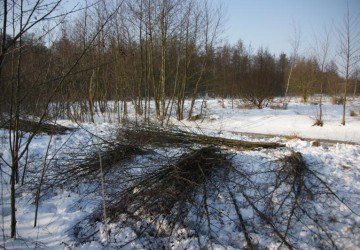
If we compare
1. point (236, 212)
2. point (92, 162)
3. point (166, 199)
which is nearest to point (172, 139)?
point (92, 162)

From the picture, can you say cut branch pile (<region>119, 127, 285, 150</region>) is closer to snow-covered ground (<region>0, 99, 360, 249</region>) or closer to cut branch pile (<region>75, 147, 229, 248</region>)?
snow-covered ground (<region>0, 99, 360, 249</region>)

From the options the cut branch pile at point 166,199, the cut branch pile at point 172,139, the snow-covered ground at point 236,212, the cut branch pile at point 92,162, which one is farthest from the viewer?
the cut branch pile at point 172,139

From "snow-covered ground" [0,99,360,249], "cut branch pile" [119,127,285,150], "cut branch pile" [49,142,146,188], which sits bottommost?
"snow-covered ground" [0,99,360,249]

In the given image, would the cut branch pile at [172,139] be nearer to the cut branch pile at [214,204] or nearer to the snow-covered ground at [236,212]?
the snow-covered ground at [236,212]

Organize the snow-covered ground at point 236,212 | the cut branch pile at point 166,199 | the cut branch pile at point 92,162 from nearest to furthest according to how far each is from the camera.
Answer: the snow-covered ground at point 236,212
the cut branch pile at point 166,199
the cut branch pile at point 92,162

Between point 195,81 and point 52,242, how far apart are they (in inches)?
569

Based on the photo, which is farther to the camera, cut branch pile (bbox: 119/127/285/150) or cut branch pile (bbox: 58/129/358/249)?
cut branch pile (bbox: 119/127/285/150)

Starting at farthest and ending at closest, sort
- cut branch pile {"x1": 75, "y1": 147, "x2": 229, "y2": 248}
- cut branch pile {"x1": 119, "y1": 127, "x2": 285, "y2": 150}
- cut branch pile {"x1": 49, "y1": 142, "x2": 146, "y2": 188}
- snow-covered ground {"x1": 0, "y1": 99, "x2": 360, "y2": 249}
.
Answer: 1. cut branch pile {"x1": 119, "y1": 127, "x2": 285, "y2": 150}
2. cut branch pile {"x1": 49, "y1": 142, "x2": 146, "y2": 188}
3. cut branch pile {"x1": 75, "y1": 147, "x2": 229, "y2": 248}
4. snow-covered ground {"x1": 0, "y1": 99, "x2": 360, "y2": 249}

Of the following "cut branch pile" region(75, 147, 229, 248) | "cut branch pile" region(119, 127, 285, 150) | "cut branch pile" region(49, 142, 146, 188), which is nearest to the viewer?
"cut branch pile" region(75, 147, 229, 248)

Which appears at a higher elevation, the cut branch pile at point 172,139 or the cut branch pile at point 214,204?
the cut branch pile at point 172,139

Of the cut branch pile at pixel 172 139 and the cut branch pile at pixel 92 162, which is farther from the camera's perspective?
the cut branch pile at pixel 172 139

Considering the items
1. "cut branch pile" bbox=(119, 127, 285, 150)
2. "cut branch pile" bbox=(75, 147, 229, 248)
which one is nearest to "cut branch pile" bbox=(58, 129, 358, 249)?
"cut branch pile" bbox=(75, 147, 229, 248)


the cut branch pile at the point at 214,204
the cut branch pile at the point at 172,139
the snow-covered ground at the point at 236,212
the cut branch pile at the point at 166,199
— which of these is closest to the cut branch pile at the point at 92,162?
the cut branch pile at the point at 214,204

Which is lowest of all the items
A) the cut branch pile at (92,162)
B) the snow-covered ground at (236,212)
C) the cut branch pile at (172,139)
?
the snow-covered ground at (236,212)
